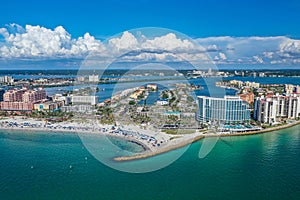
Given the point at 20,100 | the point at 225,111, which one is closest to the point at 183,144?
the point at 225,111

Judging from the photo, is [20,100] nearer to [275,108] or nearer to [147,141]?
[147,141]

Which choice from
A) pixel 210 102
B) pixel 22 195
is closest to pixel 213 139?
pixel 210 102

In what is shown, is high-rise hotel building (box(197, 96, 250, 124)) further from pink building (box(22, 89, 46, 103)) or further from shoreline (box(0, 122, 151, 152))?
pink building (box(22, 89, 46, 103))

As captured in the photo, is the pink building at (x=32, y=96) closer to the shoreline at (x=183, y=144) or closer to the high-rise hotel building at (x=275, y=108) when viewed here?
the shoreline at (x=183, y=144)

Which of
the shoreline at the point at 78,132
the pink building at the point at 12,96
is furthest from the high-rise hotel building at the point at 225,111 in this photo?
the pink building at the point at 12,96

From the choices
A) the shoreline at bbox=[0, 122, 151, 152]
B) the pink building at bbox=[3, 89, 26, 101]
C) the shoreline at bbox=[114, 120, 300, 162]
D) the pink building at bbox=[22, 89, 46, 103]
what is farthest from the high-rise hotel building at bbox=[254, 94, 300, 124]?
the pink building at bbox=[3, 89, 26, 101]

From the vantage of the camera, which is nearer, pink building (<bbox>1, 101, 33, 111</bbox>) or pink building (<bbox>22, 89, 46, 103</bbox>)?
pink building (<bbox>1, 101, 33, 111</bbox>)
